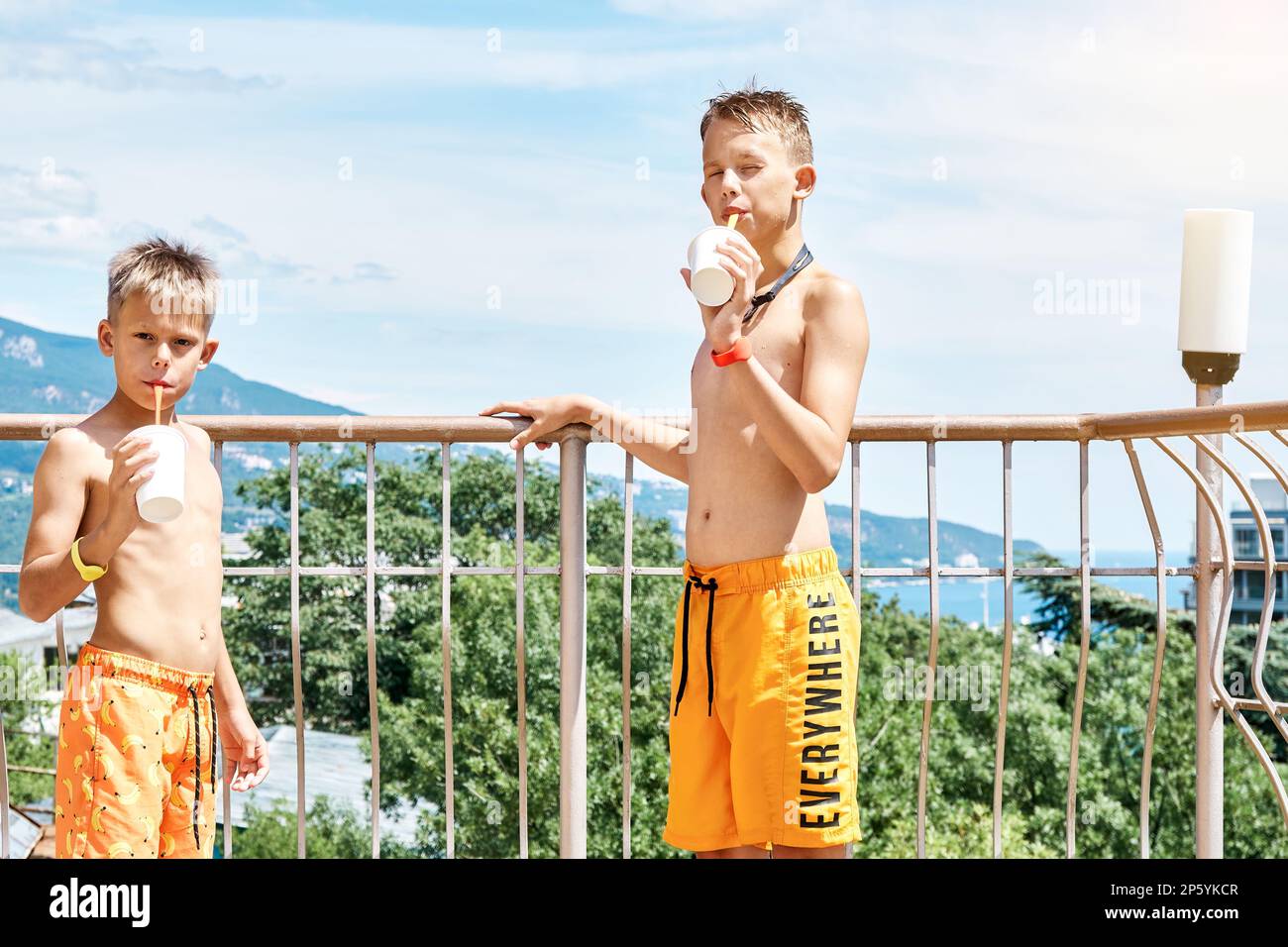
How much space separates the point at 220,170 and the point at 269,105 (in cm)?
450

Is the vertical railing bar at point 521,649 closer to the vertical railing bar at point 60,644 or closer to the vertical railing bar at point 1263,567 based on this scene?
the vertical railing bar at point 60,644

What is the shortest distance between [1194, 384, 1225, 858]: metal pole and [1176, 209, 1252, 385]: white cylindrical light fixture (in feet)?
0.21

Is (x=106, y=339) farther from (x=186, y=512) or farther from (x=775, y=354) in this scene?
(x=775, y=354)

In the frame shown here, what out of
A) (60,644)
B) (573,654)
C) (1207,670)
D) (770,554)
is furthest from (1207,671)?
(60,644)

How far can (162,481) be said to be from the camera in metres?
1.80

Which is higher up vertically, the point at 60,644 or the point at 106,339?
the point at 106,339

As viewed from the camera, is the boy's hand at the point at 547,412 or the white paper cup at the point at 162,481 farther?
the boy's hand at the point at 547,412

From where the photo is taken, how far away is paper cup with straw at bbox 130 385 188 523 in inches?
70.7

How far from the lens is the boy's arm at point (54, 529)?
1.94 m

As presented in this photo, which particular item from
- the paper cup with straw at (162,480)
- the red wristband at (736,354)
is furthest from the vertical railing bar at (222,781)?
the red wristband at (736,354)

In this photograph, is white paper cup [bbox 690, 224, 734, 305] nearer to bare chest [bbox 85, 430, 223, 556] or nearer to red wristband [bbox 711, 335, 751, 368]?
red wristband [bbox 711, 335, 751, 368]

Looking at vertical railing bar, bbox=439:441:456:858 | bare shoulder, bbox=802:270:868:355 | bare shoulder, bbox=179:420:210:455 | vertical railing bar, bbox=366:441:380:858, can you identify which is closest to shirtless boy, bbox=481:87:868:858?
bare shoulder, bbox=802:270:868:355

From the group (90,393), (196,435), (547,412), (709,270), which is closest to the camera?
(709,270)

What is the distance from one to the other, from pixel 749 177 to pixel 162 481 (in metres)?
1.05
